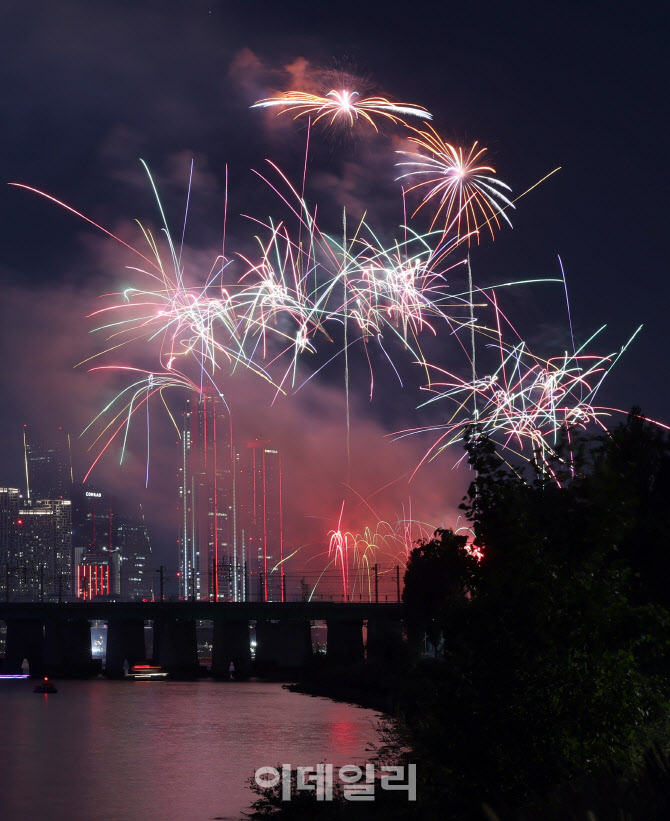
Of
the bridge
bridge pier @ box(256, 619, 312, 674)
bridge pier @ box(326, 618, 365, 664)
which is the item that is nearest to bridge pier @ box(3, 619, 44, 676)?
the bridge

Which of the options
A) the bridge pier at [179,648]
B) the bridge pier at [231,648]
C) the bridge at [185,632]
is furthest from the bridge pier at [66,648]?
the bridge pier at [231,648]

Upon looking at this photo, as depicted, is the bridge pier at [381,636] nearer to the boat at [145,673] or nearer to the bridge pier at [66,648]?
the boat at [145,673]

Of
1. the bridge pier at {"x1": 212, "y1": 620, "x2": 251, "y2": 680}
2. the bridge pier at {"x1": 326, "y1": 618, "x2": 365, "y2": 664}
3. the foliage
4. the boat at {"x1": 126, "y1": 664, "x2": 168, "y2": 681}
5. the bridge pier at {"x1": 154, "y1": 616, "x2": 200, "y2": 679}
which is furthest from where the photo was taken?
the bridge pier at {"x1": 212, "y1": 620, "x2": 251, "y2": 680}

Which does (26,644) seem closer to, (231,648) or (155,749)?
(231,648)

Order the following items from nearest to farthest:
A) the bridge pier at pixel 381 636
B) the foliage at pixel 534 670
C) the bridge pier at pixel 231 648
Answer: the foliage at pixel 534 670, the bridge pier at pixel 381 636, the bridge pier at pixel 231 648

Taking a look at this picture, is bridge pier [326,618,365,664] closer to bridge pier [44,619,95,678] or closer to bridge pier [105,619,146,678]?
bridge pier [105,619,146,678]

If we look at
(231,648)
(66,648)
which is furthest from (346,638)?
(66,648)
